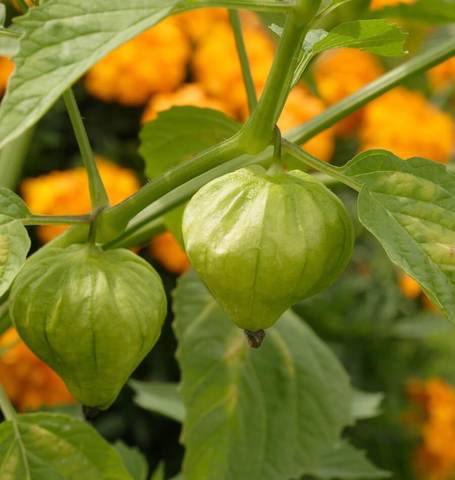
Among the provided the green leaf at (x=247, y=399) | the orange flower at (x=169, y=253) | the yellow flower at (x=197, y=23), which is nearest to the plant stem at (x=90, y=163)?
the green leaf at (x=247, y=399)

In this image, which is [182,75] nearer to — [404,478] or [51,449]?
[404,478]

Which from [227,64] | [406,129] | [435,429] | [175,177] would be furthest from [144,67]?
[175,177]

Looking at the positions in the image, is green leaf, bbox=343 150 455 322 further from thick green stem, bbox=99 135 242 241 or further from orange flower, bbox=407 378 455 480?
orange flower, bbox=407 378 455 480

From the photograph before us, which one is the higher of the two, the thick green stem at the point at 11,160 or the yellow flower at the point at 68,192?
the thick green stem at the point at 11,160

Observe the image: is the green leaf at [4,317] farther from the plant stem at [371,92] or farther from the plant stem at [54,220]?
the plant stem at [371,92]

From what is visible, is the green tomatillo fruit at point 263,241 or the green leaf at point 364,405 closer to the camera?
the green tomatillo fruit at point 263,241

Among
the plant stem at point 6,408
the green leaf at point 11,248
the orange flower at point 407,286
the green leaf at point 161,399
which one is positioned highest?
the green leaf at point 11,248

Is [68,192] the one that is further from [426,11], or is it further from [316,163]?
[316,163]
